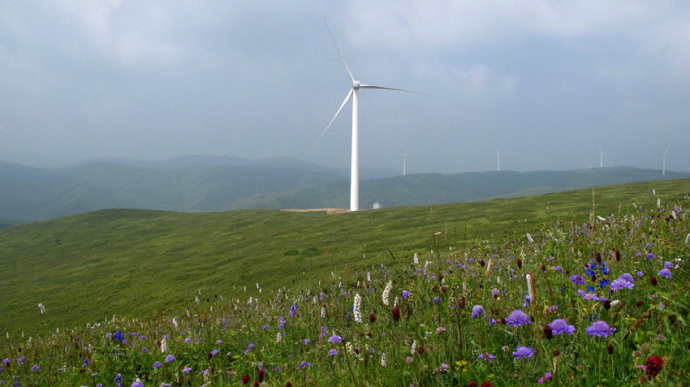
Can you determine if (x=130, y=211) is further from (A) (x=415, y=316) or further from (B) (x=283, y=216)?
(A) (x=415, y=316)

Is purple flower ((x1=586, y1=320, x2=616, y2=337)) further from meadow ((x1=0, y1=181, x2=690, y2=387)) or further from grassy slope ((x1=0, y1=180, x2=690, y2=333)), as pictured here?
grassy slope ((x1=0, y1=180, x2=690, y2=333))

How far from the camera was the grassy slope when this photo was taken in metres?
20.8

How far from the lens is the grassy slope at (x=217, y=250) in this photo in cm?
2078

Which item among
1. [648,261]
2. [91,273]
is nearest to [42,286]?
[91,273]

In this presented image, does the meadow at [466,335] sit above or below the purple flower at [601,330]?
below

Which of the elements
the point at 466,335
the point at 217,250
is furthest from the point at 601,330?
the point at 217,250

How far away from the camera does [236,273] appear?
927 inches

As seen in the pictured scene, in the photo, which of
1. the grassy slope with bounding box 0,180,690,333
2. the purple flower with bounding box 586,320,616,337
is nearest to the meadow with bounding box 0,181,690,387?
the purple flower with bounding box 586,320,616,337

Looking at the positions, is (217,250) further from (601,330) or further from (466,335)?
(601,330)

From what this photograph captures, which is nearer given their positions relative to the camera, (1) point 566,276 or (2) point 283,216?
(1) point 566,276

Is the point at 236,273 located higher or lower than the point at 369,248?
lower

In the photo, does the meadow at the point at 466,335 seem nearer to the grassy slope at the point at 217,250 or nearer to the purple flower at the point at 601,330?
the purple flower at the point at 601,330

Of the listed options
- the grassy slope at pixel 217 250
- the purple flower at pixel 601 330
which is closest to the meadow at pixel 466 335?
the purple flower at pixel 601 330

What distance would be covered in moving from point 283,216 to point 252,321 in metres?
39.9
